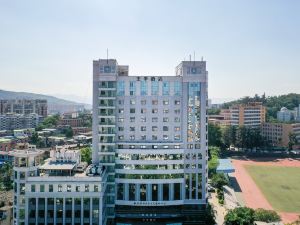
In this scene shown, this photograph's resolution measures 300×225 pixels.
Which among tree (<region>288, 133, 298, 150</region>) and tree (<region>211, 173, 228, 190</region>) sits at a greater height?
tree (<region>288, 133, 298, 150</region>)

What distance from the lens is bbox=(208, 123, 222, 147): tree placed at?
122644mm

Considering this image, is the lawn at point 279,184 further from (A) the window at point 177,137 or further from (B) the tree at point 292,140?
(B) the tree at point 292,140

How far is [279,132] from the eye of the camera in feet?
440

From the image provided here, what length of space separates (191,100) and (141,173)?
48.6ft

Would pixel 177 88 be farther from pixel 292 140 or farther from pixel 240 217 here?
pixel 292 140

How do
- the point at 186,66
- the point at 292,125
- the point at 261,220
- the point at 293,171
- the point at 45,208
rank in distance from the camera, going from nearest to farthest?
the point at 45,208, the point at 261,220, the point at 186,66, the point at 293,171, the point at 292,125

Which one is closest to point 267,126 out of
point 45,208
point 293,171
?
point 293,171

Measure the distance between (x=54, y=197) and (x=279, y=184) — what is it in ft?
182

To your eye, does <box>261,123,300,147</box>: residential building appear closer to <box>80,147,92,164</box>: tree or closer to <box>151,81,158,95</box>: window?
<box>80,147,92,164</box>: tree

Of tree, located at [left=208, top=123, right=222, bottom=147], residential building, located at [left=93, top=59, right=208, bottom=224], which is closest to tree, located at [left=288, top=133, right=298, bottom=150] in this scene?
tree, located at [left=208, top=123, right=222, bottom=147]

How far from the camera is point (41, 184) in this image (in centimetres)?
4975

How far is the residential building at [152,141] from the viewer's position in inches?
2272

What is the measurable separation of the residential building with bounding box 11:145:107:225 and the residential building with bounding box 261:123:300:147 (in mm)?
95660

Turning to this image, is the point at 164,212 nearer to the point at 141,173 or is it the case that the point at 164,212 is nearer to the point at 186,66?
the point at 141,173
